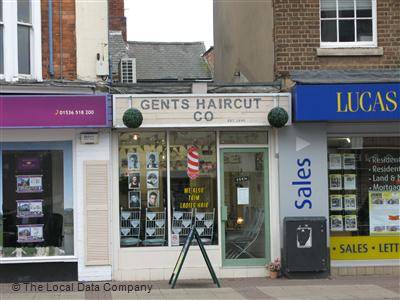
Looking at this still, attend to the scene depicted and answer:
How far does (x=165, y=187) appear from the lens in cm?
1111

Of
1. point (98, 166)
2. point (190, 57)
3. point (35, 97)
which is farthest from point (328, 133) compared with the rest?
point (190, 57)

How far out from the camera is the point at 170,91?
1094 centimetres

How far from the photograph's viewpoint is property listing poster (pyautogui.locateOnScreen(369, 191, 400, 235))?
11.4 metres

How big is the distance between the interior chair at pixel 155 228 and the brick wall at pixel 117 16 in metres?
12.1

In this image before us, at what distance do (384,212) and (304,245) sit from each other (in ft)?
6.14

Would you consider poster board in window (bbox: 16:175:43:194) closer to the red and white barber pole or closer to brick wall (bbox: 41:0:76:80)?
brick wall (bbox: 41:0:76:80)

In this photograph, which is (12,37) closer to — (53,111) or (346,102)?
(53,111)

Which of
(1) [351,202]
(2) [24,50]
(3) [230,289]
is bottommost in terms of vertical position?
(3) [230,289]

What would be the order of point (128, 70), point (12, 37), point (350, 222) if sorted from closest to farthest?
point (12, 37) → point (350, 222) → point (128, 70)

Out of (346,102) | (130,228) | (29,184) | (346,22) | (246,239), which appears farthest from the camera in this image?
(346,22)

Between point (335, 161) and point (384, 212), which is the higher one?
point (335, 161)

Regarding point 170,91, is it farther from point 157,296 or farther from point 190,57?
point 190,57

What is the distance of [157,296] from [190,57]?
22.2 metres

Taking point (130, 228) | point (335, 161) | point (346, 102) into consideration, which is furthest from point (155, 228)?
point (346, 102)
